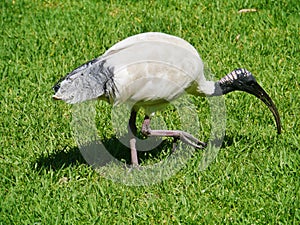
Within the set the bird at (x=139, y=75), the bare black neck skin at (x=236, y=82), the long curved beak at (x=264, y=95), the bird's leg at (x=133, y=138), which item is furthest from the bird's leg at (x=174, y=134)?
the long curved beak at (x=264, y=95)

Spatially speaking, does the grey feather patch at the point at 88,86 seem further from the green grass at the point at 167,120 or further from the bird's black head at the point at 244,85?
the bird's black head at the point at 244,85

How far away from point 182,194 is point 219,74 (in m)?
1.96

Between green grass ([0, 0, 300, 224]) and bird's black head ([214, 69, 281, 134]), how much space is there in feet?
0.78

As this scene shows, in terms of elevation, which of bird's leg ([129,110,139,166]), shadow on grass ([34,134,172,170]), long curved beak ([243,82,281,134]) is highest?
long curved beak ([243,82,281,134])

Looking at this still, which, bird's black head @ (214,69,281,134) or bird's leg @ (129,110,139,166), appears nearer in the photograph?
bird's leg @ (129,110,139,166)

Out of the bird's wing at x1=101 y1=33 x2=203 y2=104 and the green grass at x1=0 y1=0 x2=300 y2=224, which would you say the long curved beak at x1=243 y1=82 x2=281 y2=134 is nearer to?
the green grass at x1=0 y1=0 x2=300 y2=224

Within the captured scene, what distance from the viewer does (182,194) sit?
4.71 meters

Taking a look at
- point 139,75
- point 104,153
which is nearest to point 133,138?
point 104,153

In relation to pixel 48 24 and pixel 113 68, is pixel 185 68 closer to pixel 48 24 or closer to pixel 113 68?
pixel 113 68

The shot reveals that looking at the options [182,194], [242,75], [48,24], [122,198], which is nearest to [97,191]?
[122,198]

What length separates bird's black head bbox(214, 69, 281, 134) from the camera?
527cm

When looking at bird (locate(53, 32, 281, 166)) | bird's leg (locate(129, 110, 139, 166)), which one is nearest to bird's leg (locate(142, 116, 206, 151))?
→ bird's leg (locate(129, 110, 139, 166))

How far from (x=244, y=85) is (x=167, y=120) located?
79cm

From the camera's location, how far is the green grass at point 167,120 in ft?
15.0
